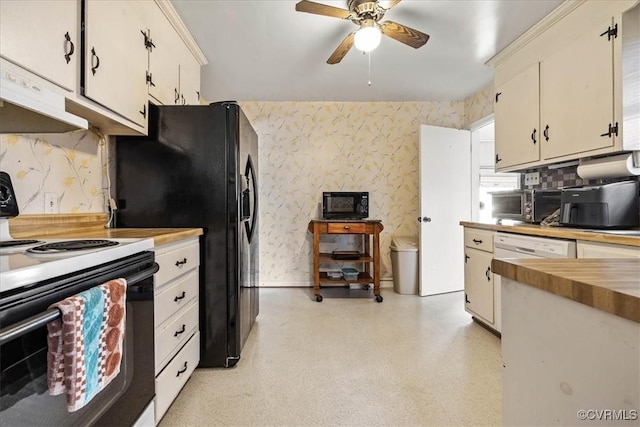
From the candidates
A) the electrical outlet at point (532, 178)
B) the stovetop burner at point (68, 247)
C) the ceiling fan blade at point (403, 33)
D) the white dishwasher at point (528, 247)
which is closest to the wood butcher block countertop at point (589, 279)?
the white dishwasher at point (528, 247)

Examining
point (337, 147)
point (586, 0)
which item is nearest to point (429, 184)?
point (337, 147)

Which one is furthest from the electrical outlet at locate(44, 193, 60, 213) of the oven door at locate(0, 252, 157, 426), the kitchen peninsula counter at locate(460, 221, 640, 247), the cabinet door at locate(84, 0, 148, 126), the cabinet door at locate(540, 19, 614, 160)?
the cabinet door at locate(540, 19, 614, 160)

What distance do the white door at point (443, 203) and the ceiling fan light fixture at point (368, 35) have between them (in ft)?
5.76

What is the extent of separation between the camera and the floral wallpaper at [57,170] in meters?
1.32

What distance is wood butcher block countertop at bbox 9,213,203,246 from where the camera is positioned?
1305 millimetres

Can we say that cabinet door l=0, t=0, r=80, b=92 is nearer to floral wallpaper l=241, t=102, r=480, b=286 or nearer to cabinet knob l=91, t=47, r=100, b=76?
cabinet knob l=91, t=47, r=100, b=76

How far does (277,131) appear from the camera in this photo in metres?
3.87

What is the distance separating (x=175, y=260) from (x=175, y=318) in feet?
0.93

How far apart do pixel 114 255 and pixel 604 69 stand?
104 inches

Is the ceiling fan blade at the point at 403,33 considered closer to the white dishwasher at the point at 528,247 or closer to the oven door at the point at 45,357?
the white dishwasher at the point at 528,247

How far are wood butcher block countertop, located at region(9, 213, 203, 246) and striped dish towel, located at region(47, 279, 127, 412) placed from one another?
497 millimetres

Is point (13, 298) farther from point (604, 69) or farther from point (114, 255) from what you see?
point (604, 69)

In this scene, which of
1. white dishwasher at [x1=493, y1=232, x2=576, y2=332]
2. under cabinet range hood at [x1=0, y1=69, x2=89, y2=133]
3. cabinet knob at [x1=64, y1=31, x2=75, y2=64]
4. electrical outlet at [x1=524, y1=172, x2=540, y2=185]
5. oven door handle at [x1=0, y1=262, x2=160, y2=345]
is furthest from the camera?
electrical outlet at [x1=524, y1=172, x2=540, y2=185]

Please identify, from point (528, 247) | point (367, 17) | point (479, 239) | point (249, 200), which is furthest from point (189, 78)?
point (528, 247)
